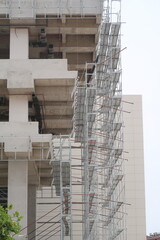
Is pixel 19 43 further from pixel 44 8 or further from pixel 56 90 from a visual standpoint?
pixel 56 90

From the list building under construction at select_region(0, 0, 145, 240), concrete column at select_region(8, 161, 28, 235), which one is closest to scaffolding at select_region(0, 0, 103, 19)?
building under construction at select_region(0, 0, 145, 240)

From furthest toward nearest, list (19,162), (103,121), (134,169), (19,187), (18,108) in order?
(134,169)
(103,121)
(18,108)
(19,162)
(19,187)

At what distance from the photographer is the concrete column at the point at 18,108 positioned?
1510 inches

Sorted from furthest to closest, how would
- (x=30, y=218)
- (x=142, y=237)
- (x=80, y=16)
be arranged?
(x=142, y=237) → (x=30, y=218) → (x=80, y=16)

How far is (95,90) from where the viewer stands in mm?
41375

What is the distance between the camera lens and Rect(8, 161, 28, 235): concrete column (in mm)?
36812

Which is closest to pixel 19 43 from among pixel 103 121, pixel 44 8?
pixel 44 8

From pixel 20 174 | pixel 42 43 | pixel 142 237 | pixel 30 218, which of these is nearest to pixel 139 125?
pixel 142 237

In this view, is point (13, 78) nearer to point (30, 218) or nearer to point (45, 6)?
point (45, 6)

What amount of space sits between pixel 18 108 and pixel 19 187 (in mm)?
4979

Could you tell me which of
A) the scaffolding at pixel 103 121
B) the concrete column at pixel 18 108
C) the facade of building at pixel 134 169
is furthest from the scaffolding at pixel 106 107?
the facade of building at pixel 134 169

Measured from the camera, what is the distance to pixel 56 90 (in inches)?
1574

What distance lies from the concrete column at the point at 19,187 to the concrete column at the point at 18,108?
2.83m

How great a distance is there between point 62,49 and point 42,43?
1.98m
